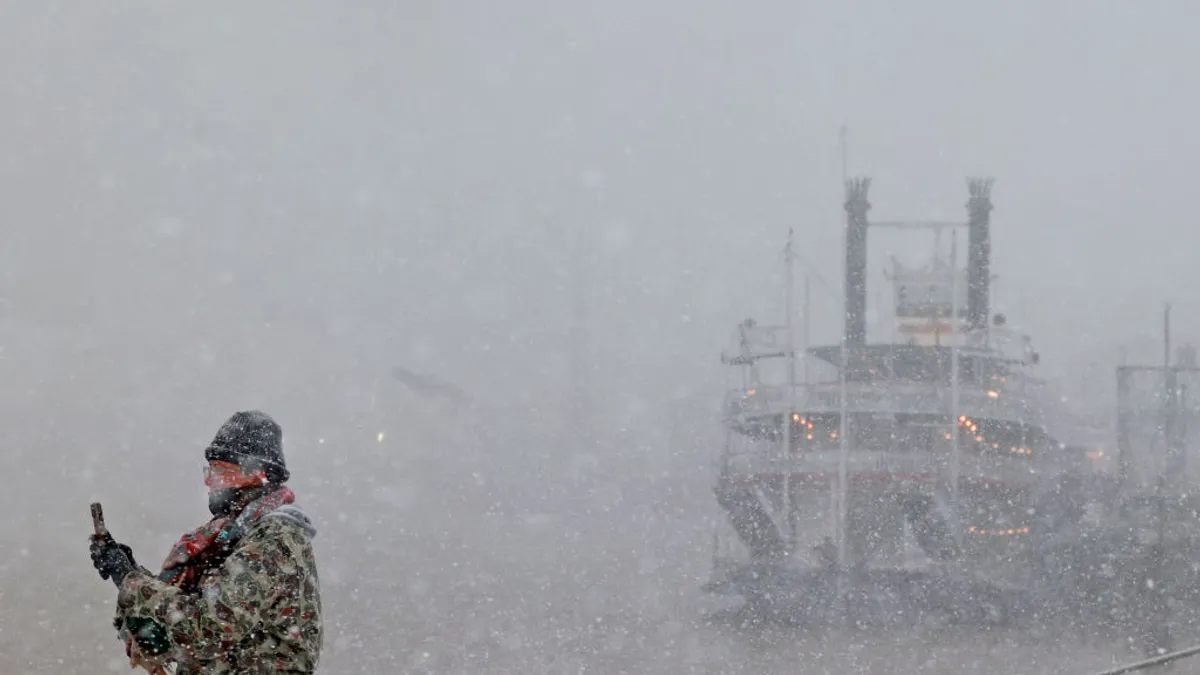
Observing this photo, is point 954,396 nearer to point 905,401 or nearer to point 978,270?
point 905,401

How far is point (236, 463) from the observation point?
2539 millimetres

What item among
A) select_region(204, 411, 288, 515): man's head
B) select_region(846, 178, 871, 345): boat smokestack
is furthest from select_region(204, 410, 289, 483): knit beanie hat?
select_region(846, 178, 871, 345): boat smokestack

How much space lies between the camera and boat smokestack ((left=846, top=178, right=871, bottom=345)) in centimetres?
2755

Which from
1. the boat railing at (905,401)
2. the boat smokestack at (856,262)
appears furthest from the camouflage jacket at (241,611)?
the boat smokestack at (856,262)

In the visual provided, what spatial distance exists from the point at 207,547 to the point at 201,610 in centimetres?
22

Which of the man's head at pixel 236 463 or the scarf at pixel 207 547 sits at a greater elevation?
the man's head at pixel 236 463

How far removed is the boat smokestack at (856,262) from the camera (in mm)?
27547

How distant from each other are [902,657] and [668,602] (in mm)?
27157

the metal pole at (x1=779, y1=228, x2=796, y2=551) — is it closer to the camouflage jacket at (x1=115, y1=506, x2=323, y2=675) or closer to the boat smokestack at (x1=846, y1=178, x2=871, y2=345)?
the boat smokestack at (x1=846, y1=178, x2=871, y2=345)

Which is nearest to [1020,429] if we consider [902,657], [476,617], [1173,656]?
[902,657]

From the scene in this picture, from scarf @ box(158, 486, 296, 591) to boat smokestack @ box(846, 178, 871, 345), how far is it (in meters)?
25.6

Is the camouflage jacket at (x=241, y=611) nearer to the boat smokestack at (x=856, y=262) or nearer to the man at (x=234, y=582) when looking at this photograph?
the man at (x=234, y=582)

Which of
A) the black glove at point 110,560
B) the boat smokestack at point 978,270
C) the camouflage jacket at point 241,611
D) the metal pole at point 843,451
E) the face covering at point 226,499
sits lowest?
the metal pole at point 843,451

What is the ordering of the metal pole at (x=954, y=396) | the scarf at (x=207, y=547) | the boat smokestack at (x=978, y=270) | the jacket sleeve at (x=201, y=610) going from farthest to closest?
the boat smokestack at (x=978, y=270) → the metal pole at (x=954, y=396) → the scarf at (x=207, y=547) → the jacket sleeve at (x=201, y=610)
